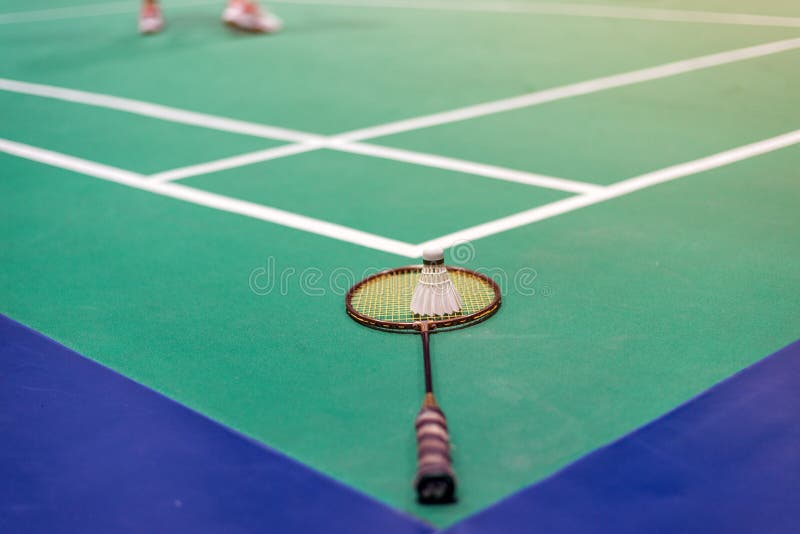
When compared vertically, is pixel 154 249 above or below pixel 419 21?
A: below

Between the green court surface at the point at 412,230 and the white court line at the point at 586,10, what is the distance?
788mm

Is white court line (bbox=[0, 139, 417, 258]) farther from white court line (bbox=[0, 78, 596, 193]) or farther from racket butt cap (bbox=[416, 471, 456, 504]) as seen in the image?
racket butt cap (bbox=[416, 471, 456, 504])

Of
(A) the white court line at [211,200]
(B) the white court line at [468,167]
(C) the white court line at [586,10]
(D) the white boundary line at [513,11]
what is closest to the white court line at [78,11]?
(D) the white boundary line at [513,11]

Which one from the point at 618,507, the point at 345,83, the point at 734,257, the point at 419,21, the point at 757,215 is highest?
the point at 419,21

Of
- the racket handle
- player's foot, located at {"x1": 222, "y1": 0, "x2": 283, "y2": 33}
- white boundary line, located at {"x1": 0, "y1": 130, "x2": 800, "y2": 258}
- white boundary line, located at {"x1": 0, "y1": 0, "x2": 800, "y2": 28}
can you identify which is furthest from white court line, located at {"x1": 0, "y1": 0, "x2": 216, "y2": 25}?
the racket handle

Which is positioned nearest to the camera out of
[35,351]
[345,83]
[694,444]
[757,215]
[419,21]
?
[694,444]

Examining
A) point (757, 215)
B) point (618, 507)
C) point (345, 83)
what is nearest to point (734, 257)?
point (757, 215)

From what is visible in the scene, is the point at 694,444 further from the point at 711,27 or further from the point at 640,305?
the point at 711,27

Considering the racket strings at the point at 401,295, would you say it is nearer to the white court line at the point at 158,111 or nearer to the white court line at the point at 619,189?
the white court line at the point at 619,189

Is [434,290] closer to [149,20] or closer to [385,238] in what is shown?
[385,238]

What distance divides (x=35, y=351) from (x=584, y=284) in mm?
2025

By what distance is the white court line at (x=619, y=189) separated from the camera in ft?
13.9

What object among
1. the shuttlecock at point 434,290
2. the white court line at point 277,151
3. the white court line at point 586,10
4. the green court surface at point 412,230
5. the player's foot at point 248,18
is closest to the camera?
the green court surface at point 412,230

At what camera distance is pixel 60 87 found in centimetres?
768
